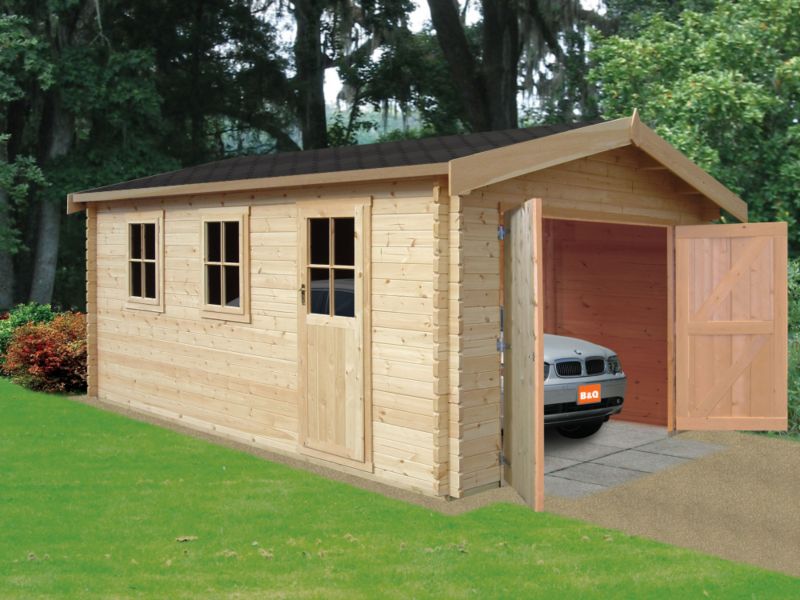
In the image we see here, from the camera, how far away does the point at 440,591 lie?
5832 mm

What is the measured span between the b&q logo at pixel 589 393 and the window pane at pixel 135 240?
5.99 m

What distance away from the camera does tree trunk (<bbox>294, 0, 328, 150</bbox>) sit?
2634 cm

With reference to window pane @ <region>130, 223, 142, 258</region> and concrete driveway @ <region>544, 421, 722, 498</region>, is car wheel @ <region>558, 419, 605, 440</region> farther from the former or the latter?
window pane @ <region>130, 223, 142, 258</region>

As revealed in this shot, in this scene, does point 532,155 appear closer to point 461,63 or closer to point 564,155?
point 564,155

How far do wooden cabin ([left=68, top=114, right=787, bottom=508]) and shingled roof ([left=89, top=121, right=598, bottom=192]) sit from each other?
7cm

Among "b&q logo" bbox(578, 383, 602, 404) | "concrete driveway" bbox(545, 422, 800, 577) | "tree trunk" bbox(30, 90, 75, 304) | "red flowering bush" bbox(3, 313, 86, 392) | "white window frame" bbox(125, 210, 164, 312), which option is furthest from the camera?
"tree trunk" bbox(30, 90, 75, 304)

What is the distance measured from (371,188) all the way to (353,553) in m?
3.23

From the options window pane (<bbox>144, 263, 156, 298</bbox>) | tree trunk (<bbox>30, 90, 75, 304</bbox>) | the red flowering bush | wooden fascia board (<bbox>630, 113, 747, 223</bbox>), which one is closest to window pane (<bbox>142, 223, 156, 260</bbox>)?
window pane (<bbox>144, 263, 156, 298</bbox>)

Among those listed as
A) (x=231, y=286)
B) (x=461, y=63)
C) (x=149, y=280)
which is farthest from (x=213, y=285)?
(x=461, y=63)

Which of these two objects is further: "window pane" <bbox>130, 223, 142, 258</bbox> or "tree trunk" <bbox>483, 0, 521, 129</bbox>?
"tree trunk" <bbox>483, 0, 521, 129</bbox>

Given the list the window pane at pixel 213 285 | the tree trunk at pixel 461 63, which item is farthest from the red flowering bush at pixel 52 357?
the tree trunk at pixel 461 63

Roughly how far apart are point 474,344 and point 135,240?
6.05 meters

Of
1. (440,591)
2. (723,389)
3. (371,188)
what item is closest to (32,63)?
(371,188)

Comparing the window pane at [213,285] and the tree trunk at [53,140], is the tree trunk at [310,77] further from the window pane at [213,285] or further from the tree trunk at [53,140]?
the window pane at [213,285]
